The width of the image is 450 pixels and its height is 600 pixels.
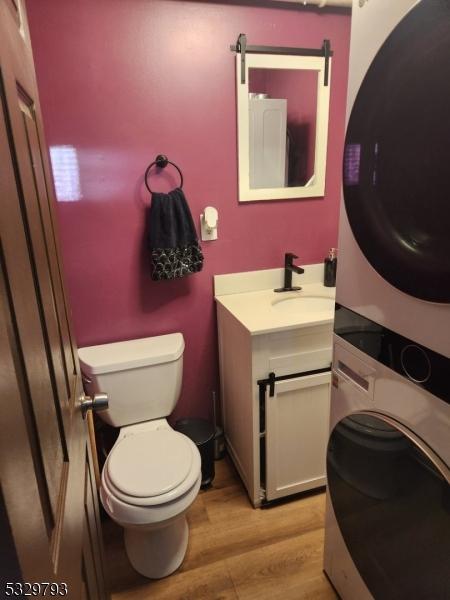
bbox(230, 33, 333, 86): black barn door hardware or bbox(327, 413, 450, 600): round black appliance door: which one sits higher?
bbox(230, 33, 333, 86): black barn door hardware

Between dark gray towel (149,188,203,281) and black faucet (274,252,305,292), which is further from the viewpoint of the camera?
black faucet (274,252,305,292)

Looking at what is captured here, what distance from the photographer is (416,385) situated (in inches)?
30.7

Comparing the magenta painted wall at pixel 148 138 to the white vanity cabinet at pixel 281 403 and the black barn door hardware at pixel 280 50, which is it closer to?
the black barn door hardware at pixel 280 50

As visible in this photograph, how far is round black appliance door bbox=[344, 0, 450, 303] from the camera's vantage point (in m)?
0.63


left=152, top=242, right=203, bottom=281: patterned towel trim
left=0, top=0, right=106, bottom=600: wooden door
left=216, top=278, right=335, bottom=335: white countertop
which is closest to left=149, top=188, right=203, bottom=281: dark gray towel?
left=152, top=242, right=203, bottom=281: patterned towel trim

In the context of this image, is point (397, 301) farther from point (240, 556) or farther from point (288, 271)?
point (240, 556)

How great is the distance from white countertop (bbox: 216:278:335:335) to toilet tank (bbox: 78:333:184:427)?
13.2 inches

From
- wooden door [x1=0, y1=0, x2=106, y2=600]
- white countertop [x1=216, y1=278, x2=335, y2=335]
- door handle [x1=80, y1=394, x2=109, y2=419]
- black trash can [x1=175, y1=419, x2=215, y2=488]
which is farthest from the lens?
black trash can [x1=175, y1=419, x2=215, y2=488]

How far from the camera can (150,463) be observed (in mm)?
1398

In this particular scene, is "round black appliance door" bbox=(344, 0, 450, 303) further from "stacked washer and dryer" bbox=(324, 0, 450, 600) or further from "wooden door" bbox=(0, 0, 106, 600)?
"wooden door" bbox=(0, 0, 106, 600)

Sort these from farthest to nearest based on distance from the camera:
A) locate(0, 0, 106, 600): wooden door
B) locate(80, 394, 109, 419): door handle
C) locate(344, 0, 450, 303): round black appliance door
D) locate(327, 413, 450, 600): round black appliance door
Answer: locate(80, 394, 109, 419): door handle, locate(327, 413, 450, 600): round black appliance door, locate(344, 0, 450, 303): round black appliance door, locate(0, 0, 106, 600): wooden door

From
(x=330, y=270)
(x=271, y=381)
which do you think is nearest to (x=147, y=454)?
(x=271, y=381)

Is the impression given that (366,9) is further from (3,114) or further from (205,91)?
(205,91)

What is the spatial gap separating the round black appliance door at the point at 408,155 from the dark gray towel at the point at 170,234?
94 centimetres
